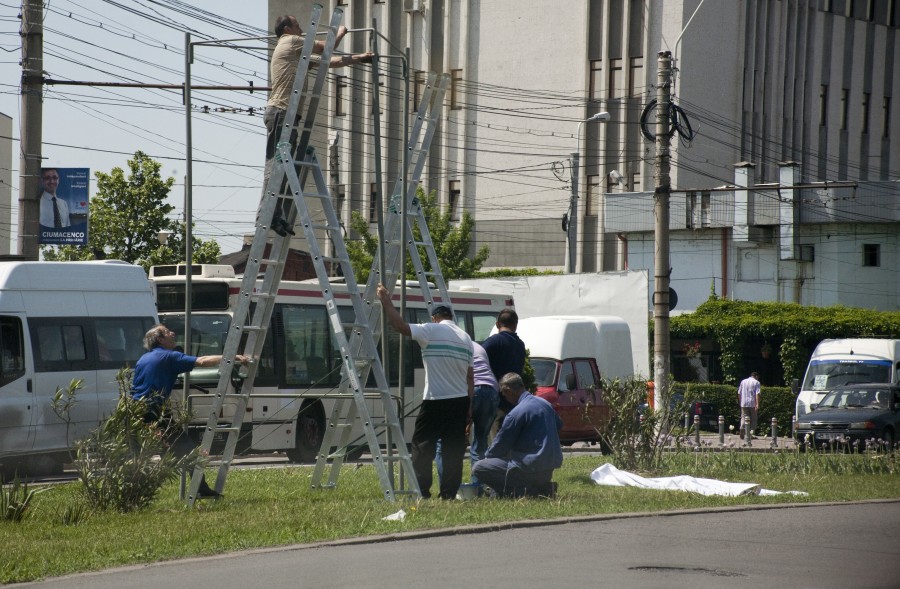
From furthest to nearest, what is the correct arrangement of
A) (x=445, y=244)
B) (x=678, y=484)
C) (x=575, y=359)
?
(x=445, y=244), (x=575, y=359), (x=678, y=484)

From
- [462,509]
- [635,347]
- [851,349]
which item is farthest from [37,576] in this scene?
[851,349]

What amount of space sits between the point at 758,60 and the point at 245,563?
51.1 metres

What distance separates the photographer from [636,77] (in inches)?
2148

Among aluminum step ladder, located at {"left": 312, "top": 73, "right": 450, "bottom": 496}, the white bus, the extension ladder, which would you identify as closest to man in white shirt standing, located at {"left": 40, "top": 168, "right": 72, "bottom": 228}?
the white bus

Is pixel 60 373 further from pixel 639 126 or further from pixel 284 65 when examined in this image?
pixel 639 126

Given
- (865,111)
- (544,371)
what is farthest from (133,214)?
(865,111)

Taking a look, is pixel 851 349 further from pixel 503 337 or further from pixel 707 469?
pixel 503 337

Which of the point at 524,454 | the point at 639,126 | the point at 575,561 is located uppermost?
the point at 639,126

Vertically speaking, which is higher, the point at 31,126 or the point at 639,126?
the point at 639,126

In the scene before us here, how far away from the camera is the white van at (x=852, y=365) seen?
31797 millimetres

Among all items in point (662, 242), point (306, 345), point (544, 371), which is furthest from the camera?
point (544, 371)

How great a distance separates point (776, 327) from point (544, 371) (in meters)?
18.0

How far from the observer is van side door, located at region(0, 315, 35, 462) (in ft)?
57.6

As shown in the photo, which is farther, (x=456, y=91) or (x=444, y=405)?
(x=456, y=91)
